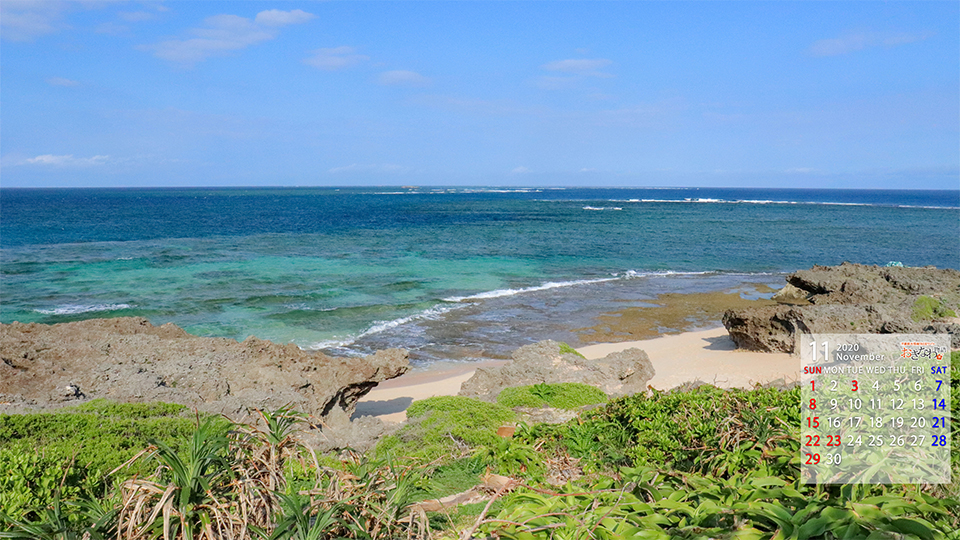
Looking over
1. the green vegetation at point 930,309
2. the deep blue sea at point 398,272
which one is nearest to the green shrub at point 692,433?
the deep blue sea at point 398,272

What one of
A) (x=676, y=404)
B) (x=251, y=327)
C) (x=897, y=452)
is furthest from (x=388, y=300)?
(x=897, y=452)

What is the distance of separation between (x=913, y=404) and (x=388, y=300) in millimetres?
19701

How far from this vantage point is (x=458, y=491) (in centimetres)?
444

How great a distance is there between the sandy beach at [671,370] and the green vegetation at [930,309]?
3347 millimetres

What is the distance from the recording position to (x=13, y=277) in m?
26.8

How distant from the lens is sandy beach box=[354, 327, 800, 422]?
11.4m

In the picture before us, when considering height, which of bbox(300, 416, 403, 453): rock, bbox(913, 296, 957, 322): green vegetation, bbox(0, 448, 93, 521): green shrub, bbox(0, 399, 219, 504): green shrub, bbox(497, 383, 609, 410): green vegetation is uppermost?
bbox(0, 448, 93, 521): green shrub

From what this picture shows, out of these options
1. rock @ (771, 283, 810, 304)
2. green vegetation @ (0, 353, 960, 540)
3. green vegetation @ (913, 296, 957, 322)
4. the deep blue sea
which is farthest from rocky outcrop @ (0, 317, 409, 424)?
rock @ (771, 283, 810, 304)

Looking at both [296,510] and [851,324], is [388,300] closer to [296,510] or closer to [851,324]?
[851,324]

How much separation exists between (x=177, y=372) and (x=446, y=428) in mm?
4346
